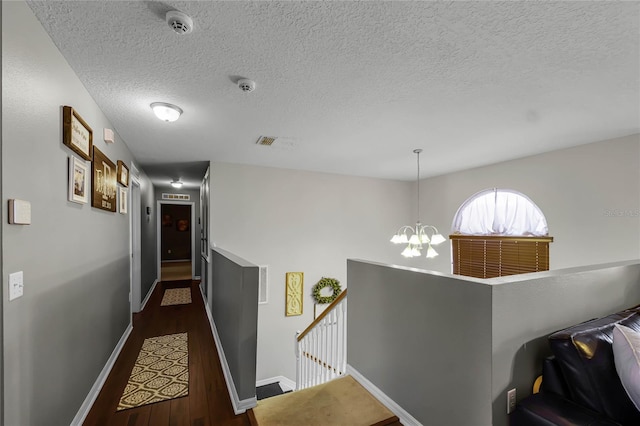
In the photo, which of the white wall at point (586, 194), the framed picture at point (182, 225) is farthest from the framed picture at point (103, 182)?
the framed picture at point (182, 225)

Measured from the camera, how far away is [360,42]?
1622 millimetres

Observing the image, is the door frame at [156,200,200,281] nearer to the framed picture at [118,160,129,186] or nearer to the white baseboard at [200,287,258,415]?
the framed picture at [118,160,129,186]

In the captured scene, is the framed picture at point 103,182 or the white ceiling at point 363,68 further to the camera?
the framed picture at point 103,182

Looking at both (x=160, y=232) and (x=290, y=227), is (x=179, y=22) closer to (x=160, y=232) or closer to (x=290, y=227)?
(x=290, y=227)

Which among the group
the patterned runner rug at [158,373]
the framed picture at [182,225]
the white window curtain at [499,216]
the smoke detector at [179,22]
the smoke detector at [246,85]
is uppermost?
the smoke detector at [179,22]

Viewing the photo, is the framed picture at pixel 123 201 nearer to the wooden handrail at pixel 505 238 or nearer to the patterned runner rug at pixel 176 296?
the patterned runner rug at pixel 176 296

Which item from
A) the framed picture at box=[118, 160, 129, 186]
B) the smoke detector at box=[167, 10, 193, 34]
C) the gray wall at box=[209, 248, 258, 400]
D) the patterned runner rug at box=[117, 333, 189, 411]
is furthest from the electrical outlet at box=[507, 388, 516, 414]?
the framed picture at box=[118, 160, 129, 186]

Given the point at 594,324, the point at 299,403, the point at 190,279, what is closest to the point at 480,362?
the point at 594,324

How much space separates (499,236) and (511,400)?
3.59 meters

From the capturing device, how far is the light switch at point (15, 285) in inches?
48.3

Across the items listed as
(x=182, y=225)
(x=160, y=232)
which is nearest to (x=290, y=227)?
(x=160, y=232)

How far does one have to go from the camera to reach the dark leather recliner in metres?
1.41

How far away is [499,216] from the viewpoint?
15.1 ft

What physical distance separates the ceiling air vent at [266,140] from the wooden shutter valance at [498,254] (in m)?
3.68
